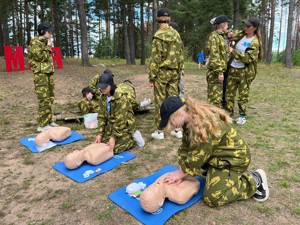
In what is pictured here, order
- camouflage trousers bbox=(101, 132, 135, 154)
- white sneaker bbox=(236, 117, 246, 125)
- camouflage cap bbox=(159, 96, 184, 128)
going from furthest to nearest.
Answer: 1. white sneaker bbox=(236, 117, 246, 125)
2. camouflage trousers bbox=(101, 132, 135, 154)
3. camouflage cap bbox=(159, 96, 184, 128)

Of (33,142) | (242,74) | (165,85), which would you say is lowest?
(33,142)

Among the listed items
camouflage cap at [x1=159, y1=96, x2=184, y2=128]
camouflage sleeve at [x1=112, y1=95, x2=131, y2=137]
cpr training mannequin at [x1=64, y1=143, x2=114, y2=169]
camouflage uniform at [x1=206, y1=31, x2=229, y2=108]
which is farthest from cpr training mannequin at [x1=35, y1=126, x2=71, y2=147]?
camouflage uniform at [x1=206, y1=31, x2=229, y2=108]

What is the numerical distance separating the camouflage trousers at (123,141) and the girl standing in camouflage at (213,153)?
4.35ft

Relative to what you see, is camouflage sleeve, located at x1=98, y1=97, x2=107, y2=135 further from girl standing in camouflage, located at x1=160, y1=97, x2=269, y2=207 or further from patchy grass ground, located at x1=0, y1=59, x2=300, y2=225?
girl standing in camouflage, located at x1=160, y1=97, x2=269, y2=207

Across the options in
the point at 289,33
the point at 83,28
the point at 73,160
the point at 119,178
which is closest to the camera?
the point at 119,178

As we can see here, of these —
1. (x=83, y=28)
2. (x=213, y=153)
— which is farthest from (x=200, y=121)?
(x=83, y=28)

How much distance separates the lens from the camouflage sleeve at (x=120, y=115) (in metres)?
3.84

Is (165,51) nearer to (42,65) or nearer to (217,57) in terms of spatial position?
(217,57)

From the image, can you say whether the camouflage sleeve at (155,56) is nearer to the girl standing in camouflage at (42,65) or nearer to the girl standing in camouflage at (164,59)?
the girl standing in camouflage at (164,59)

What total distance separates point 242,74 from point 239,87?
28 centimetres

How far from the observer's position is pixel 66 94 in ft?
27.8

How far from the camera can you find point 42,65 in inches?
188

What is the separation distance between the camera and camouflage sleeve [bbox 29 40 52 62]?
185 inches

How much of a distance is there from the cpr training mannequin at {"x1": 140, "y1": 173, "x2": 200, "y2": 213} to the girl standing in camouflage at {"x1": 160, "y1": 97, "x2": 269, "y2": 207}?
0.08 metres
